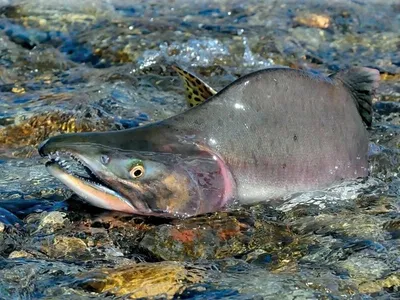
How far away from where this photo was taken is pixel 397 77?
26.2 ft

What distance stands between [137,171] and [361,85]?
1575 millimetres

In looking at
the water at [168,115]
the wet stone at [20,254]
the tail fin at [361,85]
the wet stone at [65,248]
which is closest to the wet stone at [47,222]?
the water at [168,115]

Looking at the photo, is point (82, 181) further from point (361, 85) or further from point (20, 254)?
point (361, 85)

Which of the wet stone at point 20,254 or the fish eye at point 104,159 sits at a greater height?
the fish eye at point 104,159

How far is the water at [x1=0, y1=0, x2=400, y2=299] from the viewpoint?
393cm

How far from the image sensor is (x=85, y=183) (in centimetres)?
416

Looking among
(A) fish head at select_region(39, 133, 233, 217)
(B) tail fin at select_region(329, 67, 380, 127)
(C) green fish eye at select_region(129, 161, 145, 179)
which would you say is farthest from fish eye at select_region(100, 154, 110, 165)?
(B) tail fin at select_region(329, 67, 380, 127)

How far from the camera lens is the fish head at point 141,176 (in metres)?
4.14

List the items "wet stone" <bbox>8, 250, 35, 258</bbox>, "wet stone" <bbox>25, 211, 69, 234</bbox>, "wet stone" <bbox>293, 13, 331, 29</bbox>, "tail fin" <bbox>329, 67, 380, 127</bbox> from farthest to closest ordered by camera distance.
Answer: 1. "wet stone" <bbox>293, 13, 331, 29</bbox>
2. "tail fin" <bbox>329, 67, 380, 127</bbox>
3. "wet stone" <bbox>25, 211, 69, 234</bbox>
4. "wet stone" <bbox>8, 250, 35, 258</bbox>

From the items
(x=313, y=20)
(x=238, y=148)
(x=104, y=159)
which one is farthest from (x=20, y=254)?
(x=313, y=20)

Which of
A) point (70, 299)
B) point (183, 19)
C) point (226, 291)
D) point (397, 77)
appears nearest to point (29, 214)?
point (70, 299)

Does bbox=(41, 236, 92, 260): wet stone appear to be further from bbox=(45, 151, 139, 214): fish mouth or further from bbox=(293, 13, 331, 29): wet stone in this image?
bbox=(293, 13, 331, 29): wet stone

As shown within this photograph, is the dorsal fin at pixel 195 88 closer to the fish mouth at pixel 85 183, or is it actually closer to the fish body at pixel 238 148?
the fish body at pixel 238 148

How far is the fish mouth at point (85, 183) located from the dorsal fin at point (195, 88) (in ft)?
3.22
